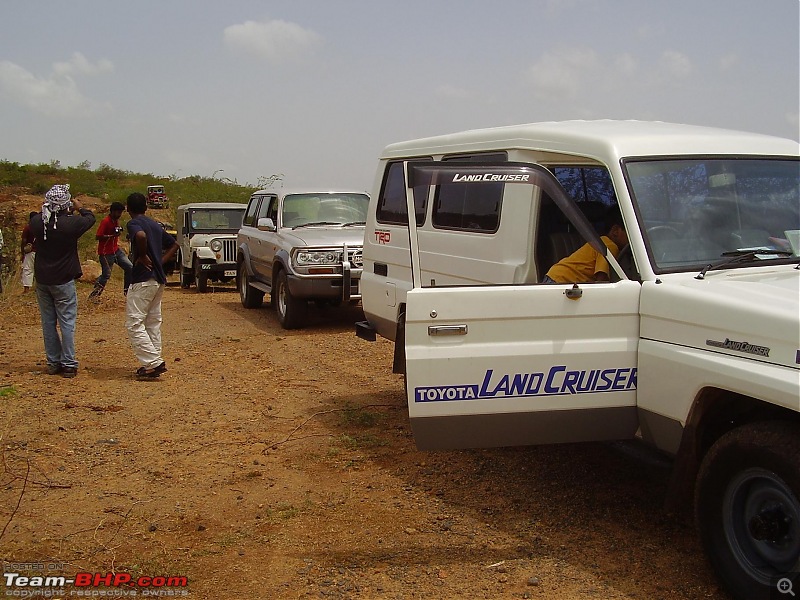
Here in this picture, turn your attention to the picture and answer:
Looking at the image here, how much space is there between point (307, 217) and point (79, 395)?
509 cm

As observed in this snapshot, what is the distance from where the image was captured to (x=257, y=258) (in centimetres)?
1318

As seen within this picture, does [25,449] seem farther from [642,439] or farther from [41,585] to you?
[642,439]

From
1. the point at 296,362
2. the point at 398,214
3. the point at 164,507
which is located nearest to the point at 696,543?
the point at 164,507

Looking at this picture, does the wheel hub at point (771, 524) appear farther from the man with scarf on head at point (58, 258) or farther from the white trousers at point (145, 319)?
the man with scarf on head at point (58, 258)

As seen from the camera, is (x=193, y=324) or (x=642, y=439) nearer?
(x=642, y=439)

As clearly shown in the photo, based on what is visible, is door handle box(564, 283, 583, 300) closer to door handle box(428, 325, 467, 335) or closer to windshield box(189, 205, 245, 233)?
door handle box(428, 325, 467, 335)

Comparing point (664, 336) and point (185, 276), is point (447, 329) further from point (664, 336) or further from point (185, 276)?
point (185, 276)

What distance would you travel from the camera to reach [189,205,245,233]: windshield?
18.7m

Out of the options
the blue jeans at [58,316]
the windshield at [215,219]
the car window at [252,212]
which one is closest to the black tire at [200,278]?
the windshield at [215,219]

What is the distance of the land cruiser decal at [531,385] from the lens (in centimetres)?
397

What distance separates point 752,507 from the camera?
348 cm

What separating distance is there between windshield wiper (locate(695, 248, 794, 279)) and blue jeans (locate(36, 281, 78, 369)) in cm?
624

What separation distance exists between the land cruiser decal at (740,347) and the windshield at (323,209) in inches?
343

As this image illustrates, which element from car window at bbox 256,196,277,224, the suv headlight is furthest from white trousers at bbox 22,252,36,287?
the suv headlight
